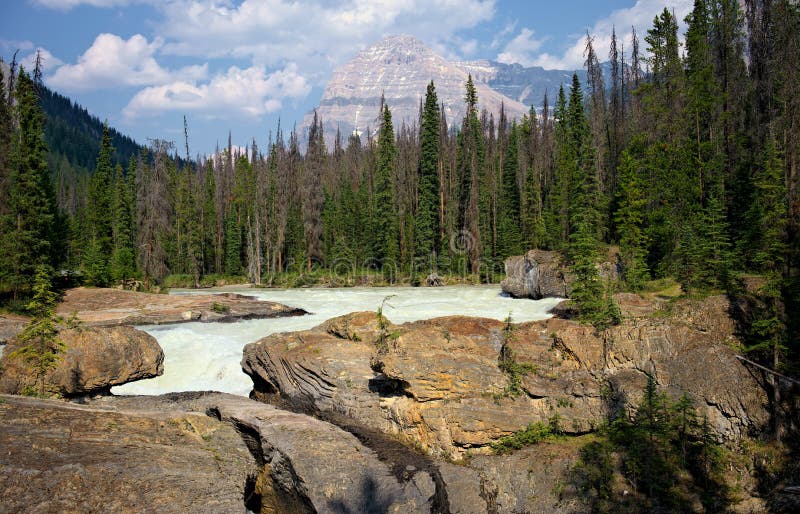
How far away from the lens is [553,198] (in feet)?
161

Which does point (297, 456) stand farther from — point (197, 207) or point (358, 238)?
point (197, 207)

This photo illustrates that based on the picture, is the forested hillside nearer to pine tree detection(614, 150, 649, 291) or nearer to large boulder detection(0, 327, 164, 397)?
pine tree detection(614, 150, 649, 291)

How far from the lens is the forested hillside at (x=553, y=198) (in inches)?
580

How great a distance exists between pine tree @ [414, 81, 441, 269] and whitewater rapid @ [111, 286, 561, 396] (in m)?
15.2

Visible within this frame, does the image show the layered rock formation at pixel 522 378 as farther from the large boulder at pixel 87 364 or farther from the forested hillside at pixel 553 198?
the large boulder at pixel 87 364

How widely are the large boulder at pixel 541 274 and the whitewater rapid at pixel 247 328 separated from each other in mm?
899

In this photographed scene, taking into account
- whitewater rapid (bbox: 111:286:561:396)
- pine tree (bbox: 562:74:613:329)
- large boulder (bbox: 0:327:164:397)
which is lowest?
whitewater rapid (bbox: 111:286:561:396)

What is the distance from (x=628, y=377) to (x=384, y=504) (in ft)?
21.9

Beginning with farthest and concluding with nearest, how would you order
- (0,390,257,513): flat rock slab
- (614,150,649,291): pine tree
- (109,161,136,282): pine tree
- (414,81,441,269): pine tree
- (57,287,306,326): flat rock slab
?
(414,81,441,269): pine tree < (109,161,136,282): pine tree < (614,150,649,291): pine tree < (57,287,306,326): flat rock slab < (0,390,257,513): flat rock slab

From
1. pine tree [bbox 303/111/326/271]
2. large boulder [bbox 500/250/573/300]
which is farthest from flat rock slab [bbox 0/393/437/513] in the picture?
pine tree [bbox 303/111/326/271]

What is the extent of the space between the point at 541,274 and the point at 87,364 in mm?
26964

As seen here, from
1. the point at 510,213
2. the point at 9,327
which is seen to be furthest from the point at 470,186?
the point at 9,327

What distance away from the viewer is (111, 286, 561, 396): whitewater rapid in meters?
17.6

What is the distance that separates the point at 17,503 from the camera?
18.2 feet
